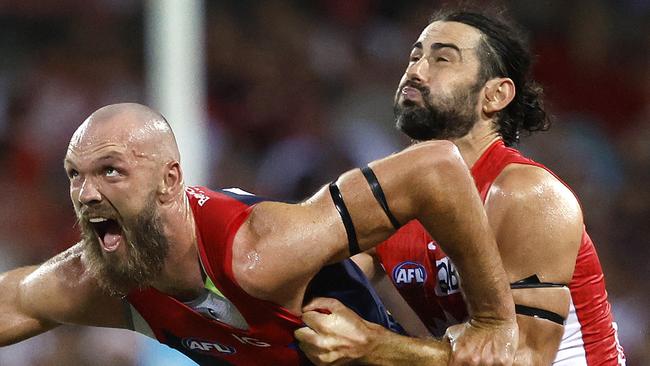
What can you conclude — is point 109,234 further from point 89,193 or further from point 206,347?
point 206,347

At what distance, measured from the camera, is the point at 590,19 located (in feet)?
23.5

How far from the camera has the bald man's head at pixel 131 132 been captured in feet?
11.1

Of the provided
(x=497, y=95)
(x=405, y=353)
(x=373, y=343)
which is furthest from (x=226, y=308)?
(x=497, y=95)

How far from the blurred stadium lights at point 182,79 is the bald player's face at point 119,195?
1.73 m

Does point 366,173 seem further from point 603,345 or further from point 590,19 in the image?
point 590,19

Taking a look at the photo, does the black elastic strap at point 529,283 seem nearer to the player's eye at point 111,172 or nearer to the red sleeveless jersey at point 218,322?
the red sleeveless jersey at point 218,322

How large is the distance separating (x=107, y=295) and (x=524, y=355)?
1.33m

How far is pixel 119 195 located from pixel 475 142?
1.39m

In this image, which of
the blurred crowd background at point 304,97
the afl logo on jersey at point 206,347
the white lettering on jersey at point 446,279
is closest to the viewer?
the afl logo on jersey at point 206,347

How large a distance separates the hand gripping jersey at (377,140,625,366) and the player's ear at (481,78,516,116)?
0.17 m

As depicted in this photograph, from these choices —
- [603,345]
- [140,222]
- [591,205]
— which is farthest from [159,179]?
[591,205]

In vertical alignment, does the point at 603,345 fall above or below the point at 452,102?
below

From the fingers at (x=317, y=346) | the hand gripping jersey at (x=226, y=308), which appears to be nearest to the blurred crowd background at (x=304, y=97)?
the hand gripping jersey at (x=226, y=308)

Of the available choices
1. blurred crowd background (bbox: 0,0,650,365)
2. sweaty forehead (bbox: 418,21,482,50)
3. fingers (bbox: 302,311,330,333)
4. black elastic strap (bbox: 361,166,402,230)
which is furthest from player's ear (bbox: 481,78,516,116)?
blurred crowd background (bbox: 0,0,650,365)
